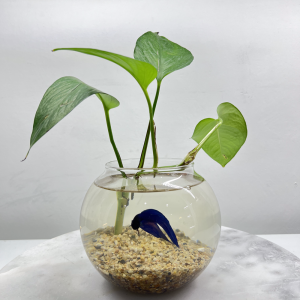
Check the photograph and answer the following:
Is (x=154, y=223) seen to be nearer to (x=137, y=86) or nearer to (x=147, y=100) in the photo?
(x=147, y=100)

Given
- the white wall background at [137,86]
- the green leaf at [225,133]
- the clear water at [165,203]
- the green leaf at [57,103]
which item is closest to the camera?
the green leaf at [57,103]

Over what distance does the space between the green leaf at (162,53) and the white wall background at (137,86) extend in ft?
1.86

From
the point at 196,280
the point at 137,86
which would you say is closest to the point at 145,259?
the point at 196,280

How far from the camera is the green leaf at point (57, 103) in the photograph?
1.20ft

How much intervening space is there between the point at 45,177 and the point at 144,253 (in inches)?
32.6

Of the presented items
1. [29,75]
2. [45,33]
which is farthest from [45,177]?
[45,33]

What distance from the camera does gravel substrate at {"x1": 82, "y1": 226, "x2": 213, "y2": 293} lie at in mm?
450

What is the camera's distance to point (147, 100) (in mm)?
506

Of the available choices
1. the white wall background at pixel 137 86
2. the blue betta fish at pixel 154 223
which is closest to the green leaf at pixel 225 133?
the blue betta fish at pixel 154 223

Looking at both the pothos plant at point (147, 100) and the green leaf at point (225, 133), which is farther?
the green leaf at point (225, 133)

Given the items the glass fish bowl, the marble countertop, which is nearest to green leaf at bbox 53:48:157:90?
the glass fish bowl

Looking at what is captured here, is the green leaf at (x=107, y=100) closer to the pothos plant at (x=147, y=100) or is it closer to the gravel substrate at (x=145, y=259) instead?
the pothos plant at (x=147, y=100)

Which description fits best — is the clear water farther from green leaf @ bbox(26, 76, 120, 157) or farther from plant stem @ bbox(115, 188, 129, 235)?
green leaf @ bbox(26, 76, 120, 157)

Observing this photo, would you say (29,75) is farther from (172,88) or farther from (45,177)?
(172,88)
